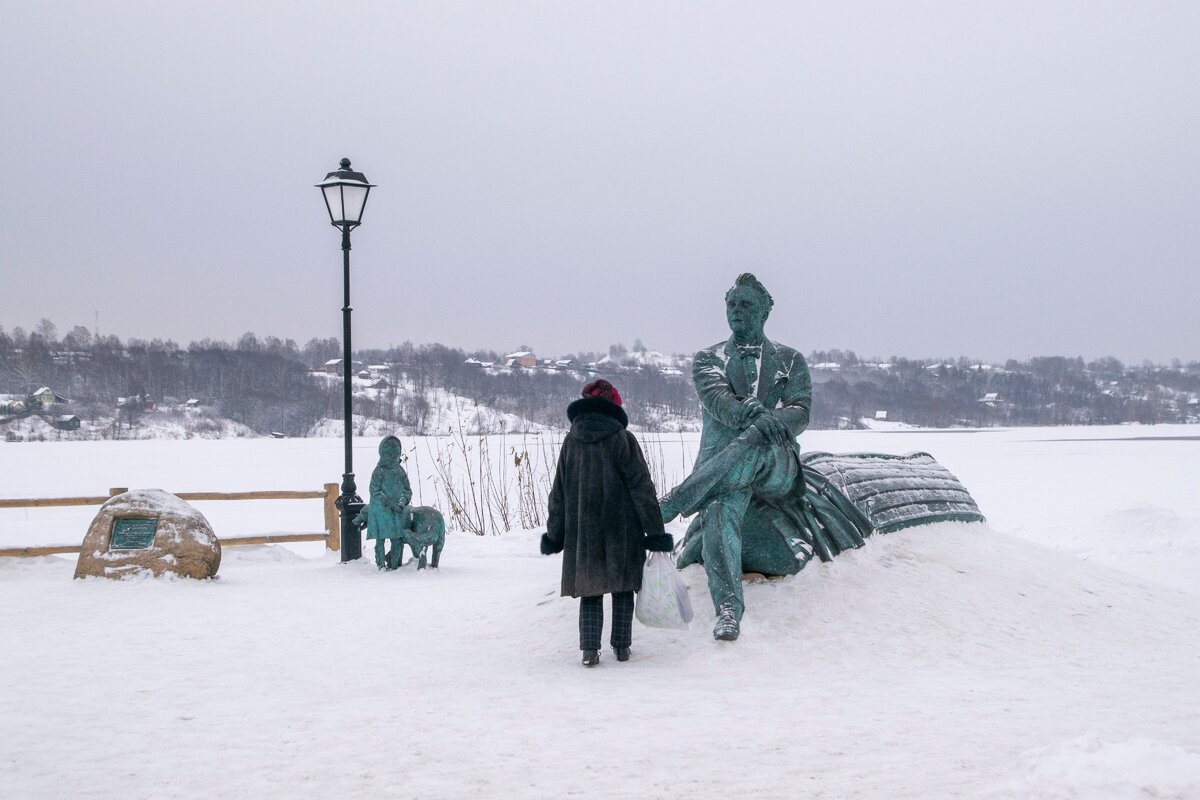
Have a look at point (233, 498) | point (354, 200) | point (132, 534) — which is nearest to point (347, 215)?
point (354, 200)

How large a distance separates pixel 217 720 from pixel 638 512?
8.08 feet

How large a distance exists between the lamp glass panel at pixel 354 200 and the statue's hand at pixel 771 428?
23.0 feet

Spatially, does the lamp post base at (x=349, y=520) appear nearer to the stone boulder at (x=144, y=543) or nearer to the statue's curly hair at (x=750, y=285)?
the stone boulder at (x=144, y=543)

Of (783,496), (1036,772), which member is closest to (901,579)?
(783,496)

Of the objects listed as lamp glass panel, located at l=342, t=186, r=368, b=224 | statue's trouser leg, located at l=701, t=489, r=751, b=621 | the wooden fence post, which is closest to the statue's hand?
statue's trouser leg, located at l=701, t=489, r=751, b=621

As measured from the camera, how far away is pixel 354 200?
12.0m

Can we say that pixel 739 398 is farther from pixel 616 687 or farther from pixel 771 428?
pixel 616 687

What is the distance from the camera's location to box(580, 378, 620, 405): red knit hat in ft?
21.0

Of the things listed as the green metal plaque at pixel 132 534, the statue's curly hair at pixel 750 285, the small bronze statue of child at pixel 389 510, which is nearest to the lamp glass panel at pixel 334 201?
the small bronze statue of child at pixel 389 510

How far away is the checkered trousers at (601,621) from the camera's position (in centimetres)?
611

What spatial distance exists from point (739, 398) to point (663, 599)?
1.41 metres

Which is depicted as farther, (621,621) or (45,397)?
(45,397)

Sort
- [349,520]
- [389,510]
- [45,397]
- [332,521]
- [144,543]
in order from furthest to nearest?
[45,397], [332,521], [349,520], [389,510], [144,543]

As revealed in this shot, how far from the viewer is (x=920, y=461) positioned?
31.2ft
